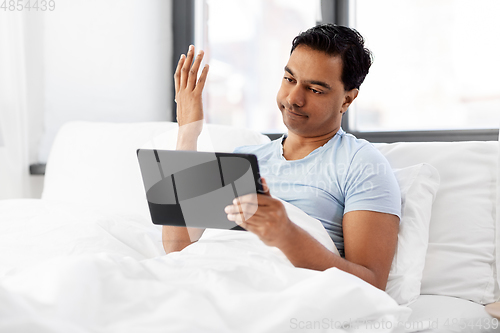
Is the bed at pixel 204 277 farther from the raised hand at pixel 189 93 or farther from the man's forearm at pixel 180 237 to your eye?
the raised hand at pixel 189 93

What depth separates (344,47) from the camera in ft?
3.54

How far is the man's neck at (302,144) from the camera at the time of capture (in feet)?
3.76

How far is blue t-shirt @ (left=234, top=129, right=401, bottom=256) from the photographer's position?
95 centimetres

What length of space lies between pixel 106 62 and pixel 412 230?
4.94ft

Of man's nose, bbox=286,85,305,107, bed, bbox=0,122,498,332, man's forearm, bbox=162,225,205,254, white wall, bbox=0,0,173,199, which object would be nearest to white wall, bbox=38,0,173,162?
white wall, bbox=0,0,173,199

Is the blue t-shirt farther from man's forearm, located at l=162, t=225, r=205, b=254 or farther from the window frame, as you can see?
the window frame

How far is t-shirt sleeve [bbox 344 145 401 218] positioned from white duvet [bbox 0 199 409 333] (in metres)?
0.21

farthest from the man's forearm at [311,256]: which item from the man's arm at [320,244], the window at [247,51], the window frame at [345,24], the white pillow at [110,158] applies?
the window at [247,51]

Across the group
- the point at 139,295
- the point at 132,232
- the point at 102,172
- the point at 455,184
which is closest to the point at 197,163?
the point at 139,295

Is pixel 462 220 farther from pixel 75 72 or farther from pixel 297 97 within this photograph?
pixel 75 72

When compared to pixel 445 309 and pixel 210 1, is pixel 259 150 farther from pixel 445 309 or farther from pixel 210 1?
pixel 210 1

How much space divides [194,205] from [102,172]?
78 centimetres

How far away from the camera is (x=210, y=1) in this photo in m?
2.11

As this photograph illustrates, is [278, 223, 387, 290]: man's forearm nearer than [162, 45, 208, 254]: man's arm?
Yes
